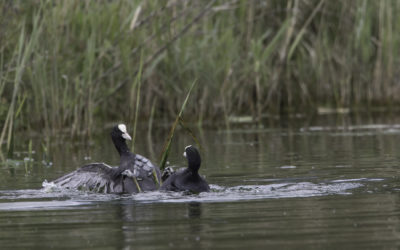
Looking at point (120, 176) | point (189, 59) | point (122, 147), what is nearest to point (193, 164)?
point (120, 176)

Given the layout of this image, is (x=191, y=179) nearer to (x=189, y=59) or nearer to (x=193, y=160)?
(x=193, y=160)

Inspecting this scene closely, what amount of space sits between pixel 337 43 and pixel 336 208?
11.5 m

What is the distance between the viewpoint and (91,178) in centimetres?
858

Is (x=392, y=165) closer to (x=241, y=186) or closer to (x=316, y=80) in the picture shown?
(x=241, y=186)

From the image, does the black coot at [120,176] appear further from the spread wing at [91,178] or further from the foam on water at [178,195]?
the foam on water at [178,195]

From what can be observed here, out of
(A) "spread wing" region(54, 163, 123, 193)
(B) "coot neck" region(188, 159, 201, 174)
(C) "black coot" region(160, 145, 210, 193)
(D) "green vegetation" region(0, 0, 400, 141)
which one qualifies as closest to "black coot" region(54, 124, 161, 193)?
(A) "spread wing" region(54, 163, 123, 193)

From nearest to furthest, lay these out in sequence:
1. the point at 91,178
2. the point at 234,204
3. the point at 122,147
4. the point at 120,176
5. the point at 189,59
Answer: the point at 234,204, the point at 120,176, the point at 91,178, the point at 122,147, the point at 189,59

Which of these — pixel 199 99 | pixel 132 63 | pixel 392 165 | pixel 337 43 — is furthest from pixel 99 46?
pixel 337 43

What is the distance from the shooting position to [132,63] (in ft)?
44.9

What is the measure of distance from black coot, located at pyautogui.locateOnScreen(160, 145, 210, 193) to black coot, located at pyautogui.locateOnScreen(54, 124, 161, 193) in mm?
321

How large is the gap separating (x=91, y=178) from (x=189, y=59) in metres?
6.56

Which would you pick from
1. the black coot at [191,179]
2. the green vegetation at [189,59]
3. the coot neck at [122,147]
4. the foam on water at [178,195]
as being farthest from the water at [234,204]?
the green vegetation at [189,59]

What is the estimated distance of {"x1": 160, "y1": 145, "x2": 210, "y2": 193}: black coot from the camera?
7.71 metres

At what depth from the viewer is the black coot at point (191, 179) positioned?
25.3 feet
